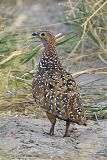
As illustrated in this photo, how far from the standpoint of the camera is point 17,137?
6000 mm

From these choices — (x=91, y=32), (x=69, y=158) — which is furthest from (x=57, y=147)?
(x=91, y=32)

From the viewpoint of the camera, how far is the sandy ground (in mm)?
5512

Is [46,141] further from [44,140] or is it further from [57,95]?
[57,95]

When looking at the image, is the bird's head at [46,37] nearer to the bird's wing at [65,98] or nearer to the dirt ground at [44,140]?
the dirt ground at [44,140]

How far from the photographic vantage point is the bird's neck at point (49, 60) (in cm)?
631

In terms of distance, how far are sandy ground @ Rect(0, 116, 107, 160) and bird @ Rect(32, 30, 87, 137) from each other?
0.18 metres

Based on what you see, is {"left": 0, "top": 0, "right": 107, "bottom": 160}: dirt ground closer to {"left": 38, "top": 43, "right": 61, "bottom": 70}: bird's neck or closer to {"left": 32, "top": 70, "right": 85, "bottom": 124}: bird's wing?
{"left": 32, "top": 70, "right": 85, "bottom": 124}: bird's wing

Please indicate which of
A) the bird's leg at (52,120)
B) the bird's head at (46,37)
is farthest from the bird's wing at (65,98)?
the bird's head at (46,37)

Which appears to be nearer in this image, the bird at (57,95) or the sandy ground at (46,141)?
the sandy ground at (46,141)

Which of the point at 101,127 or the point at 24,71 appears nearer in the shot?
the point at 101,127

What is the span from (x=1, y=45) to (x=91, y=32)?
6.04 ft

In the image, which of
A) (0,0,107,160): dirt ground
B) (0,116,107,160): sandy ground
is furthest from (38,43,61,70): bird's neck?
(0,116,107,160): sandy ground

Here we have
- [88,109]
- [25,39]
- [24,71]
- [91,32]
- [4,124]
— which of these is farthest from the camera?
[91,32]

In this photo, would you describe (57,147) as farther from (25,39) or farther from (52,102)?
(25,39)
